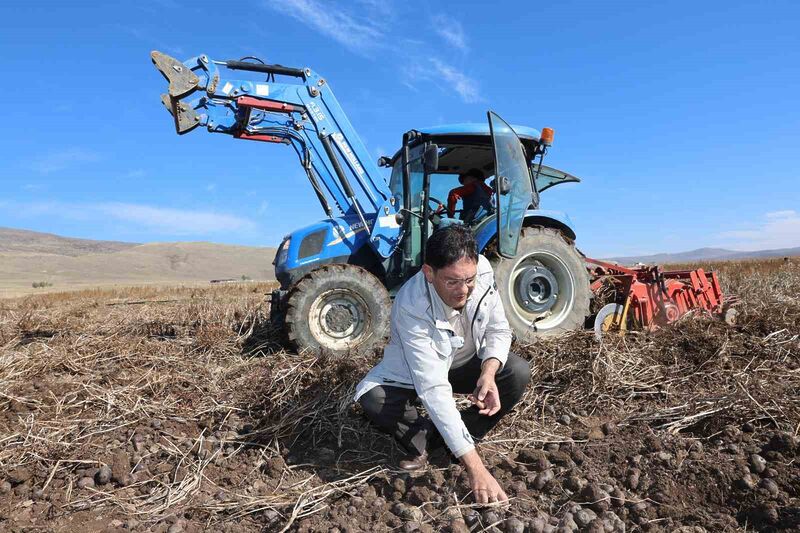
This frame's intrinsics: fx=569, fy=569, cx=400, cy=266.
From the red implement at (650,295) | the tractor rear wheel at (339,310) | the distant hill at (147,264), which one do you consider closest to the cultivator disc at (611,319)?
the red implement at (650,295)

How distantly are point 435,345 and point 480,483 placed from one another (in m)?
0.70

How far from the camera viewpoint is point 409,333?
9.35 feet

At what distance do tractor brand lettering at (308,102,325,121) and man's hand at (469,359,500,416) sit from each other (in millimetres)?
3988

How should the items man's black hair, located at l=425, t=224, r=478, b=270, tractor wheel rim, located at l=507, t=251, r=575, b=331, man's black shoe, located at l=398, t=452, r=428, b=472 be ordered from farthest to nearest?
tractor wheel rim, located at l=507, t=251, r=575, b=331, man's black shoe, located at l=398, t=452, r=428, b=472, man's black hair, located at l=425, t=224, r=478, b=270

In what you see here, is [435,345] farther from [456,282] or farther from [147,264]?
[147,264]

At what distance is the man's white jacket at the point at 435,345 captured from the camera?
2.58 metres

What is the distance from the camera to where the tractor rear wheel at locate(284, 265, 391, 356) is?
5.22 meters

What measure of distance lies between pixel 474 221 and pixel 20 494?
4365mm

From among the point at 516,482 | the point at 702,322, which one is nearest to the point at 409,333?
the point at 516,482

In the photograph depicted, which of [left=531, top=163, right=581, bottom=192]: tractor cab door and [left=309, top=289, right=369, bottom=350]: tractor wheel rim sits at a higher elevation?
[left=531, top=163, right=581, bottom=192]: tractor cab door

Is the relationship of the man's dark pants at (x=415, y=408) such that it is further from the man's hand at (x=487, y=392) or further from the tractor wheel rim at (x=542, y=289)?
the tractor wheel rim at (x=542, y=289)

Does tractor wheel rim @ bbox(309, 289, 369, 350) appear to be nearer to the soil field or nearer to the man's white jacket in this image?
the soil field

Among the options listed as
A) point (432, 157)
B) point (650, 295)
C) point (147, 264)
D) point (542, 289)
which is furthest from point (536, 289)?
point (147, 264)

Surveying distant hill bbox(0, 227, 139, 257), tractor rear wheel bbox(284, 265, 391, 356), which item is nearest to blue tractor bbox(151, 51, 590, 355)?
tractor rear wheel bbox(284, 265, 391, 356)
